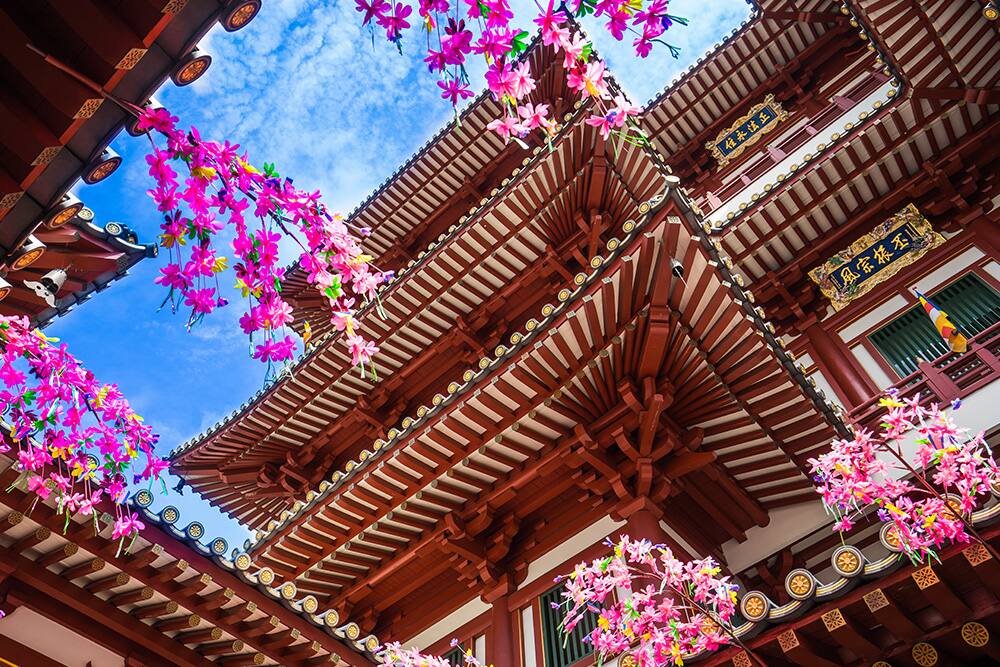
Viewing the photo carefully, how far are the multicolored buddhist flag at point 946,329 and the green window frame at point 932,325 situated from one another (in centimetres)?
19

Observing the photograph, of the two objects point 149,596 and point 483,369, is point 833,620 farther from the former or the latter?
point 149,596

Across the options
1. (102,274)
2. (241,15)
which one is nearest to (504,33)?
(241,15)

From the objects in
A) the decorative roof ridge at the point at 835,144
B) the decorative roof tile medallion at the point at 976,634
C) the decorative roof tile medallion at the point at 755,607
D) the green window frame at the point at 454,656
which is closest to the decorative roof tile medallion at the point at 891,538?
the decorative roof tile medallion at the point at 976,634

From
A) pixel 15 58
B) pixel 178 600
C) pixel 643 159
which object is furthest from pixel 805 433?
pixel 15 58

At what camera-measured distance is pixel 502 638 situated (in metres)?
8.19

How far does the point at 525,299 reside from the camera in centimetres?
1417

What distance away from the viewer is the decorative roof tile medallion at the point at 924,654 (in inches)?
211

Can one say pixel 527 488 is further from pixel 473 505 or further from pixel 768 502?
pixel 768 502

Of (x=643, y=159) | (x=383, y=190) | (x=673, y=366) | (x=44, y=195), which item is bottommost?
(x=44, y=195)

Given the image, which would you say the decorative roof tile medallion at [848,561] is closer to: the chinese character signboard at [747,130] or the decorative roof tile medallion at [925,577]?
the decorative roof tile medallion at [925,577]

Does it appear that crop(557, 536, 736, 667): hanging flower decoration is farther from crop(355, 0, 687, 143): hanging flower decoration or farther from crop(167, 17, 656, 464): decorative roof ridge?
crop(167, 17, 656, 464): decorative roof ridge

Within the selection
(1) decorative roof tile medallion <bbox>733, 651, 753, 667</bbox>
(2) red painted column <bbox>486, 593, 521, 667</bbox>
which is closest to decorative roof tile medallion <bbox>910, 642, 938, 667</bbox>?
(1) decorative roof tile medallion <bbox>733, 651, 753, 667</bbox>

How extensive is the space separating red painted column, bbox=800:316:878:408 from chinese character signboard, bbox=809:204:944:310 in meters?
0.50

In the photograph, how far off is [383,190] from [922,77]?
37.8ft
